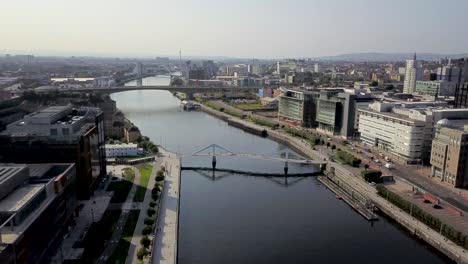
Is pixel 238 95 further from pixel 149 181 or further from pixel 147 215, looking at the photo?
pixel 147 215

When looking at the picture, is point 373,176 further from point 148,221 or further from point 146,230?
point 146,230

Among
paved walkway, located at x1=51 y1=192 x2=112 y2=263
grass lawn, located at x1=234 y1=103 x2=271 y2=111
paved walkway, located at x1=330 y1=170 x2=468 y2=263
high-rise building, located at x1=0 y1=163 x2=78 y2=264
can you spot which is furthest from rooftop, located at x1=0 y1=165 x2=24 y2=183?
grass lawn, located at x1=234 y1=103 x2=271 y2=111

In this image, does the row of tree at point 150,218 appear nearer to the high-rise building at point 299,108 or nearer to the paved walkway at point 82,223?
the paved walkway at point 82,223

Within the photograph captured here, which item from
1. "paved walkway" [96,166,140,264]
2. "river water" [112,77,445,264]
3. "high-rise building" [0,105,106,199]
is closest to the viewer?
"paved walkway" [96,166,140,264]

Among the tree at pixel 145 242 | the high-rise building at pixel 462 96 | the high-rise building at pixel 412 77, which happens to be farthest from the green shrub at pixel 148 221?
the high-rise building at pixel 412 77

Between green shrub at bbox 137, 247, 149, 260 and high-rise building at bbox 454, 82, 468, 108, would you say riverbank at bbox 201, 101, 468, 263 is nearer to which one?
green shrub at bbox 137, 247, 149, 260

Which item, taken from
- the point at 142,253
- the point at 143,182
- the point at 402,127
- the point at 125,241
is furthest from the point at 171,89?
the point at 142,253
